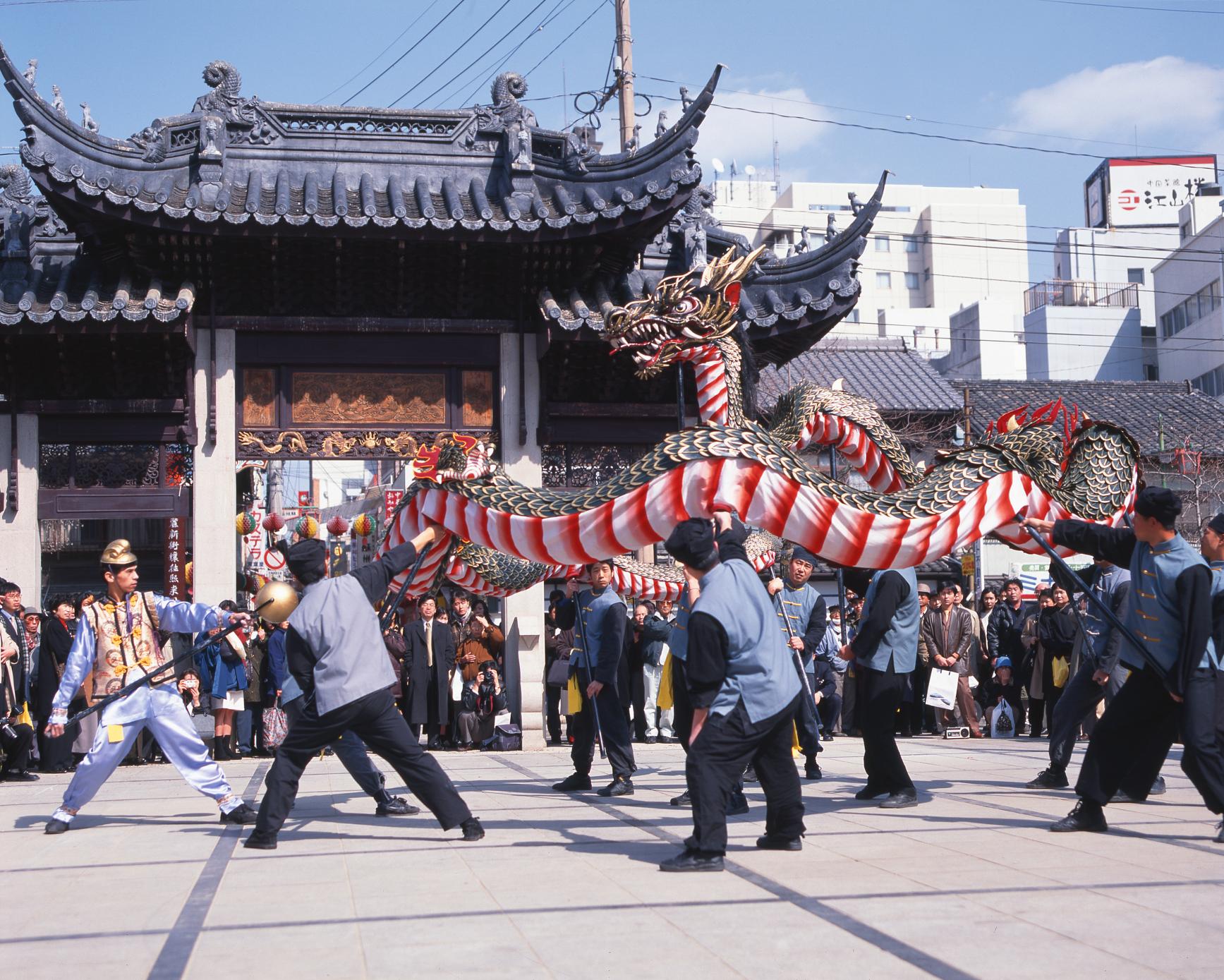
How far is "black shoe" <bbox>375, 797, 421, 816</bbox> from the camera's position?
8.90 m

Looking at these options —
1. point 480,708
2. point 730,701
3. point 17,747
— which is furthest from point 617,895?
point 480,708

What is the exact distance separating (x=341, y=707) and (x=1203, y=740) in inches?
186

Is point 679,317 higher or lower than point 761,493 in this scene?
higher

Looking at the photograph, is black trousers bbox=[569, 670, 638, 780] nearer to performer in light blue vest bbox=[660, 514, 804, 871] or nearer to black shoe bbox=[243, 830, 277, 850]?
performer in light blue vest bbox=[660, 514, 804, 871]

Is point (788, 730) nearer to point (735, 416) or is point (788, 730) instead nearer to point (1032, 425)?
point (1032, 425)

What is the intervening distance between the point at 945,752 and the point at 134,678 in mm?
7820

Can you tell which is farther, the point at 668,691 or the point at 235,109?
the point at 235,109

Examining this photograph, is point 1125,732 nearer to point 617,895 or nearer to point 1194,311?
point 617,895

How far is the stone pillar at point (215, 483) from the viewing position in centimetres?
1384

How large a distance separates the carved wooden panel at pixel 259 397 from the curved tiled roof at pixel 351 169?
5.66ft

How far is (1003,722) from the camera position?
620 inches

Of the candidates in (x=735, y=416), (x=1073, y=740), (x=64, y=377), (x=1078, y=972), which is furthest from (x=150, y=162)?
(x=1078, y=972)

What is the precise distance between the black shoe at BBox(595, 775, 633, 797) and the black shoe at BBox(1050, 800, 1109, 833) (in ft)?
10.8

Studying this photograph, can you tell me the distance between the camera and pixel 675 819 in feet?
27.9
